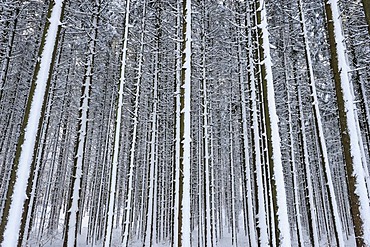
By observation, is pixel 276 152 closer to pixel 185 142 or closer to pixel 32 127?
pixel 185 142

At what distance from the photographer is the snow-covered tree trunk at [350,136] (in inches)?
235

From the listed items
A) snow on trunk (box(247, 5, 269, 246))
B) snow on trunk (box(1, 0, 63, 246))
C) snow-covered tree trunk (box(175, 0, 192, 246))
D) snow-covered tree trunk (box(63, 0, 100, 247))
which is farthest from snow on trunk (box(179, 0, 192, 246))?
snow-covered tree trunk (box(63, 0, 100, 247))

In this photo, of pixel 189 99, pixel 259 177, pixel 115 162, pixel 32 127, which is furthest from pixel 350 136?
pixel 32 127

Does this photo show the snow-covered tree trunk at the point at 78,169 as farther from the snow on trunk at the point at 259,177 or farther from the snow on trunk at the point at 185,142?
the snow on trunk at the point at 259,177

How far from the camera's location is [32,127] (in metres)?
7.73

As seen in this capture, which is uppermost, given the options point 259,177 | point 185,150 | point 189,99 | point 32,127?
point 189,99

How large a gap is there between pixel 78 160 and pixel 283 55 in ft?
38.5

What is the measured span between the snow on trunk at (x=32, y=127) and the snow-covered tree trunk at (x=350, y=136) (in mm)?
8009

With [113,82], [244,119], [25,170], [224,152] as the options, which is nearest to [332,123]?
[224,152]

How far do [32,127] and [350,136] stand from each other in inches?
333

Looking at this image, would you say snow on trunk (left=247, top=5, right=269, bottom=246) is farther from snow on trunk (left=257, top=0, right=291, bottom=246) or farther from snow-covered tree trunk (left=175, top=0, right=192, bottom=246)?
snow on trunk (left=257, top=0, right=291, bottom=246)

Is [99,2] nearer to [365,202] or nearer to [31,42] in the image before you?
[31,42]

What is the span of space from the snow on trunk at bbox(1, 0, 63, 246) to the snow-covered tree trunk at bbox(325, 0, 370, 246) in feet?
26.3

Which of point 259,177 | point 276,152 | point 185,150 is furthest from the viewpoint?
point 259,177
